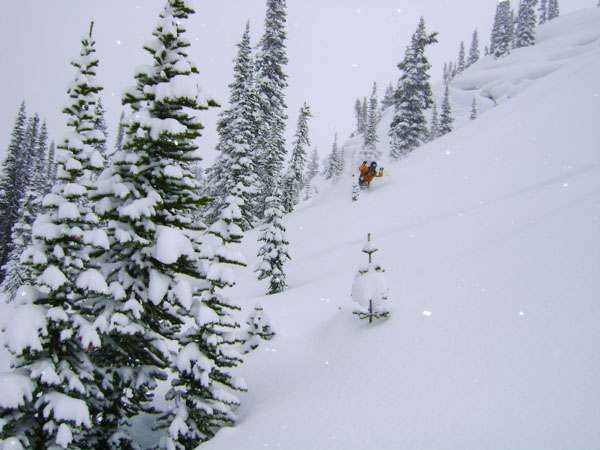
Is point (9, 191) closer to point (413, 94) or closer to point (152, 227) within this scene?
point (152, 227)

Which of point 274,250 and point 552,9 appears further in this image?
point 552,9

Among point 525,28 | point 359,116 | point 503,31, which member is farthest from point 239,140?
point 359,116

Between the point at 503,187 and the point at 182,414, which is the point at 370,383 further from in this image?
the point at 503,187

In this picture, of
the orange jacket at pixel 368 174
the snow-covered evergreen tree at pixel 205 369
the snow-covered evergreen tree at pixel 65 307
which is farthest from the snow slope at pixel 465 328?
the orange jacket at pixel 368 174

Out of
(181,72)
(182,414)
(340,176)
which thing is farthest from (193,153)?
(340,176)

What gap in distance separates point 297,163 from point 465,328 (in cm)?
3386

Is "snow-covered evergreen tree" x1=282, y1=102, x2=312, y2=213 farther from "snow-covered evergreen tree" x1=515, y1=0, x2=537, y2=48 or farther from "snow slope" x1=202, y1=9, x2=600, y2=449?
"snow-covered evergreen tree" x1=515, y1=0, x2=537, y2=48

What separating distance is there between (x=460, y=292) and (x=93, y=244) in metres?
8.14

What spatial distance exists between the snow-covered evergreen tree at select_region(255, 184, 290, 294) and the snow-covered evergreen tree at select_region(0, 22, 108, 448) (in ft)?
37.2

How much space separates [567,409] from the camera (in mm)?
4516

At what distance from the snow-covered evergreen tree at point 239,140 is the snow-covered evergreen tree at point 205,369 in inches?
811

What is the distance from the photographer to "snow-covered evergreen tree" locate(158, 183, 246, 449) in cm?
689

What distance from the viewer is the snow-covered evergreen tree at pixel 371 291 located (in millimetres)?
8250

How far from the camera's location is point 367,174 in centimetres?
2639
